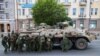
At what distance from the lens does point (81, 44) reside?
15.9 meters

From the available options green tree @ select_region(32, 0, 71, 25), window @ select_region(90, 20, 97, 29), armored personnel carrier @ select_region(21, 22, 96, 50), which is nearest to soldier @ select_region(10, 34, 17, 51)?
armored personnel carrier @ select_region(21, 22, 96, 50)

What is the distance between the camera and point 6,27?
126ft

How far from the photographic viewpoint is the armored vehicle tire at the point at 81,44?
15836 mm

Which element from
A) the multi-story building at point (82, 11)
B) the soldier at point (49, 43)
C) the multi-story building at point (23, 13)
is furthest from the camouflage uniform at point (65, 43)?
the multi-story building at point (23, 13)

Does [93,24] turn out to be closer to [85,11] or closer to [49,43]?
[85,11]

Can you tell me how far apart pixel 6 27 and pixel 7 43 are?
77.9 ft

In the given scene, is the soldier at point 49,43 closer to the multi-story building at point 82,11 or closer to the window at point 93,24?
the multi-story building at point 82,11

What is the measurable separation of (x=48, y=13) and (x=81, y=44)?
41.9 feet

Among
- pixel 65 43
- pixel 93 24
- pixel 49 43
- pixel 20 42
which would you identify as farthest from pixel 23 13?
pixel 65 43

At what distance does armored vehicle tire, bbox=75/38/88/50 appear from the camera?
15.8 meters

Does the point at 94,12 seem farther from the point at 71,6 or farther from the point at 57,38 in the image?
the point at 57,38

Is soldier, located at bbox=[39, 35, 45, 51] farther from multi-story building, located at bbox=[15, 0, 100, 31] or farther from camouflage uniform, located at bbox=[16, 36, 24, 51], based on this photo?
multi-story building, located at bbox=[15, 0, 100, 31]

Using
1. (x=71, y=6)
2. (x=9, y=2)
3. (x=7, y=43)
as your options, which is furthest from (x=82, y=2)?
(x=7, y=43)

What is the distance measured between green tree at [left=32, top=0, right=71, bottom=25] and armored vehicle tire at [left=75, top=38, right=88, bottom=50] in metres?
11.6
